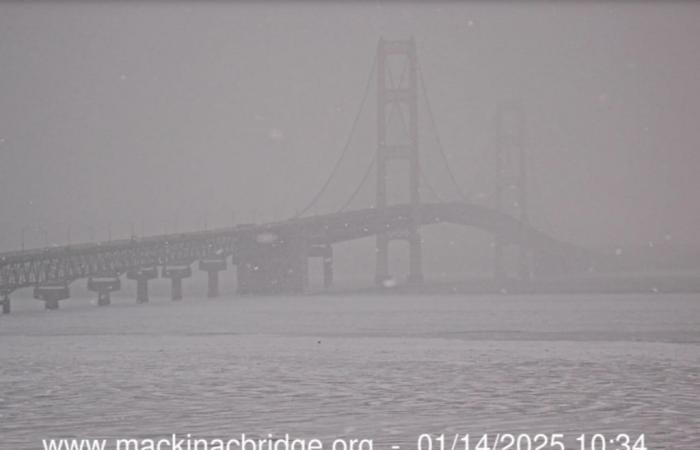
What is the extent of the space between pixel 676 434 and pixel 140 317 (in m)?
51.3

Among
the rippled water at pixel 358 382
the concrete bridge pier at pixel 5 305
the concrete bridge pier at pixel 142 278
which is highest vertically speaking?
the concrete bridge pier at pixel 142 278

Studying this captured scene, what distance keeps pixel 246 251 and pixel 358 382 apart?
87.9m

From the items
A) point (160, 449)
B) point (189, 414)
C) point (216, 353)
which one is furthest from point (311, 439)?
point (216, 353)

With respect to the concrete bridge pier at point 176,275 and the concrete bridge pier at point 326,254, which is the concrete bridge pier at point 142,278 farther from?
the concrete bridge pier at point 326,254

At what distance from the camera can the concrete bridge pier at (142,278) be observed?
98688mm

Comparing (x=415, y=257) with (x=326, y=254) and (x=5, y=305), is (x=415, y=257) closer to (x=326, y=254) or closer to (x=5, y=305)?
(x=326, y=254)

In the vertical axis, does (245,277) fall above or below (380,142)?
below

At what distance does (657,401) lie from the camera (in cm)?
2011

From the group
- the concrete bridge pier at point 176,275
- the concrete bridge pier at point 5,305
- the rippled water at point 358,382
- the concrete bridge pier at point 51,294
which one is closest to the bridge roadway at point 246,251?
Result: the concrete bridge pier at point 176,275

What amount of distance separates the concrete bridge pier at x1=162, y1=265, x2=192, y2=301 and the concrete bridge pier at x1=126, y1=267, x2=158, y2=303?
1.76 m

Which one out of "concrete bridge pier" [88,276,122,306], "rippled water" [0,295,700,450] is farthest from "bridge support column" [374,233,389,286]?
"rippled water" [0,295,700,450]

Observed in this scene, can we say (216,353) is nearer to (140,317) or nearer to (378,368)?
(378,368)

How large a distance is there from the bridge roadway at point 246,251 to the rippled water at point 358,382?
146ft

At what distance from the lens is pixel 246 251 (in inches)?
4390
